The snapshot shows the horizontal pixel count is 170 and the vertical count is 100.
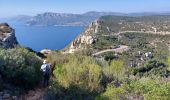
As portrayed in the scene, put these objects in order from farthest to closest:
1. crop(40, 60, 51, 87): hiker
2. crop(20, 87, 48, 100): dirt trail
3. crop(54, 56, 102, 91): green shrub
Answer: crop(40, 60, 51, 87): hiker → crop(54, 56, 102, 91): green shrub → crop(20, 87, 48, 100): dirt trail

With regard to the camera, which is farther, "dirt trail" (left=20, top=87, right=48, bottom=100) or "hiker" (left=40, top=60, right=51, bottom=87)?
"hiker" (left=40, top=60, right=51, bottom=87)

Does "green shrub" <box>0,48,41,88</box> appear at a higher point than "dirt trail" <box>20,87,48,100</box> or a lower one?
higher

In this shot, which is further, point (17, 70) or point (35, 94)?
point (17, 70)

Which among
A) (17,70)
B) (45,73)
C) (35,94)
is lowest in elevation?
(35,94)

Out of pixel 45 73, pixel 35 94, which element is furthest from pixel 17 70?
pixel 45 73

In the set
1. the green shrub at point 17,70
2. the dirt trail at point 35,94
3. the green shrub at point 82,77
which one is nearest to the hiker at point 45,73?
the green shrub at point 17,70

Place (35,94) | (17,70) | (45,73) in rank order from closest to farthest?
(35,94)
(17,70)
(45,73)

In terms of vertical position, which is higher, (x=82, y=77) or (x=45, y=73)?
(x=82, y=77)

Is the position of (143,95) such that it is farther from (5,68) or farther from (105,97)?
(5,68)

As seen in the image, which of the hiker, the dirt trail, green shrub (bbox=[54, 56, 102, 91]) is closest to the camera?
the dirt trail

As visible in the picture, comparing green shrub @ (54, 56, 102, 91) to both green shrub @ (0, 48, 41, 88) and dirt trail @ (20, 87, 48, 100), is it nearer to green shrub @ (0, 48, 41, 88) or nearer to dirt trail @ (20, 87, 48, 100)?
dirt trail @ (20, 87, 48, 100)

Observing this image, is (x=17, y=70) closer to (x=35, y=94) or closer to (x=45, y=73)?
(x=35, y=94)

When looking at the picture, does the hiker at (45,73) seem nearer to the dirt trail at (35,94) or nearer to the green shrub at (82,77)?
the dirt trail at (35,94)

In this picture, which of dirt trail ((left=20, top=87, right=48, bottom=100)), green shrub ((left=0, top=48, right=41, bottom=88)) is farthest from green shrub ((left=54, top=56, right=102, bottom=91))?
green shrub ((left=0, top=48, right=41, bottom=88))
